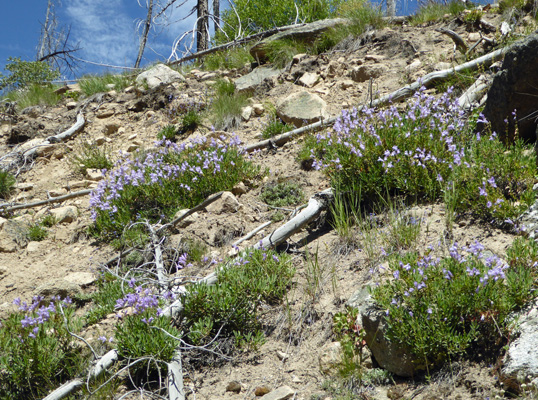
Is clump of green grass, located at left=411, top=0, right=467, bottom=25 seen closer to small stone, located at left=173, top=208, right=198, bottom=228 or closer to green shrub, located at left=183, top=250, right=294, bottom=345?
small stone, located at left=173, top=208, right=198, bottom=228

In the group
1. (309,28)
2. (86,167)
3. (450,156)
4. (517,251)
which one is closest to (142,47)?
(309,28)

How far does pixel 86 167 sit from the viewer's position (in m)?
9.23

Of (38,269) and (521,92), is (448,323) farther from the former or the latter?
(38,269)

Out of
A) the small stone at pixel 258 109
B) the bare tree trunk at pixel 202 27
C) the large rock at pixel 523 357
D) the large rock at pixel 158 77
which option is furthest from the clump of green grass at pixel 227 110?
the large rock at pixel 523 357

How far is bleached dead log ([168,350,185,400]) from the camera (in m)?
3.98

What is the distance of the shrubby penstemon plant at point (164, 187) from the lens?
6.93 metres

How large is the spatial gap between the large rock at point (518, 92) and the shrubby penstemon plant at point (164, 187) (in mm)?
3337

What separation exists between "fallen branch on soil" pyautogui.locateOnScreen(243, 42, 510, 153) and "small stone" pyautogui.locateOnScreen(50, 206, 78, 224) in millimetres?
2959

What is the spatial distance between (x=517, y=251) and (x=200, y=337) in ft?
9.21

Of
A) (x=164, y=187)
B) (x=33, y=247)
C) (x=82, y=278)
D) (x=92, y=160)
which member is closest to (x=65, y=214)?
(x=33, y=247)

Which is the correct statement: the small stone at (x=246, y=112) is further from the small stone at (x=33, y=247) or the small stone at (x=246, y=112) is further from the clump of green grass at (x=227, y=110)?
the small stone at (x=33, y=247)

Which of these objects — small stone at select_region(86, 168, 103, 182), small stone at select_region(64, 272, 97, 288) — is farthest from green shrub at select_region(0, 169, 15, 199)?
small stone at select_region(64, 272, 97, 288)

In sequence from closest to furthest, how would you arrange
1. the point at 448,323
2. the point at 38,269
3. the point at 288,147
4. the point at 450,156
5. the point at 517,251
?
the point at 448,323
the point at 517,251
the point at 450,156
the point at 38,269
the point at 288,147

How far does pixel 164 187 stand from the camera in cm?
703
